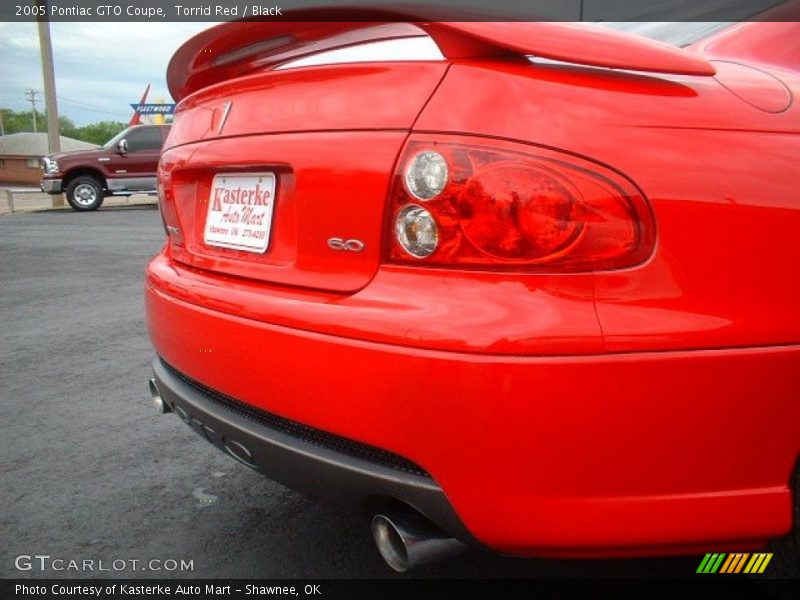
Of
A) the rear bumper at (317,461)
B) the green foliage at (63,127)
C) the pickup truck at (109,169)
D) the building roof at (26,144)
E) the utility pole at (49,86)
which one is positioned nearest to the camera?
the rear bumper at (317,461)

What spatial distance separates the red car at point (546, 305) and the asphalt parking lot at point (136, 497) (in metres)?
0.34

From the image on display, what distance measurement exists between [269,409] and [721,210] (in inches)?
39.0

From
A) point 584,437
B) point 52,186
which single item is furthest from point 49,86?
point 584,437

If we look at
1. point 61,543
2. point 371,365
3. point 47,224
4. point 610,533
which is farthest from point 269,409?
point 47,224

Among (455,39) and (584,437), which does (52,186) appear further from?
(584,437)

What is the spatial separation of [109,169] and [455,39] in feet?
60.1

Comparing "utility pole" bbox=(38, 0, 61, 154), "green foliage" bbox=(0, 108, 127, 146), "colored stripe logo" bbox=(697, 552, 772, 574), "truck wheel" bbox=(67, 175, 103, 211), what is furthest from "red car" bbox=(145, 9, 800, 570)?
"green foliage" bbox=(0, 108, 127, 146)

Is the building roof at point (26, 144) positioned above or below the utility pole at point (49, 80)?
below

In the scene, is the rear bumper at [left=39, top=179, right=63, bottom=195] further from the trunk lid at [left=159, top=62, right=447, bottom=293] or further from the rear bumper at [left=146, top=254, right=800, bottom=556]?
the rear bumper at [left=146, top=254, right=800, bottom=556]

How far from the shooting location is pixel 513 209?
1379mm

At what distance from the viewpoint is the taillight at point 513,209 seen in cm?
134

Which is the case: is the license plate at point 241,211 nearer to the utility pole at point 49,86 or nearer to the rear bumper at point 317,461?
the rear bumper at point 317,461

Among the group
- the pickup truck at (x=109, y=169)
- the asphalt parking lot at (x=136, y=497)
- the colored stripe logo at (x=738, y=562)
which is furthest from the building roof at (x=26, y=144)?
the colored stripe logo at (x=738, y=562)

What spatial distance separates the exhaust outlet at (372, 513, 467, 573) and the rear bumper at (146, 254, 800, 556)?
0.08m
